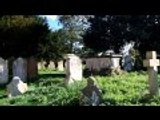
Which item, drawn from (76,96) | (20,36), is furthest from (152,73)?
(20,36)

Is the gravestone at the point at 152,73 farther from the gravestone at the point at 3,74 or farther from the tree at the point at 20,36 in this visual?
the tree at the point at 20,36

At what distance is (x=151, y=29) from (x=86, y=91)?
1031 inches

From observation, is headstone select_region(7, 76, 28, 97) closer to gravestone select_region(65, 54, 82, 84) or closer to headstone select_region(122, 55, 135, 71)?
gravestone select_region(65, 54, 82, 84)

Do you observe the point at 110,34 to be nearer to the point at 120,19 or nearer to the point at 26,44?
the point at 120,19

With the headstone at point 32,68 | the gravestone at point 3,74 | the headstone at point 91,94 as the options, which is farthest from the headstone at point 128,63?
the headstone at point 91,94

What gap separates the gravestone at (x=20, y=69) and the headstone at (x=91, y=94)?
38.4 ft

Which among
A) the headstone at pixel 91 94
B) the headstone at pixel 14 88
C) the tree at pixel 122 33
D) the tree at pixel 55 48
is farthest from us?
the tree at pixel 122 33

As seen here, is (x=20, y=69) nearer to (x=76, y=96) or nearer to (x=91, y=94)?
(x=76, y=96)

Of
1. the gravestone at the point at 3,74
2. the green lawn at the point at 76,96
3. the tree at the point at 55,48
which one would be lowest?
the green lawn at the point at 76,96

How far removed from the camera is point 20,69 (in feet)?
86.0

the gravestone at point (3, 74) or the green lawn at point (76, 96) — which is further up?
the gravestone at point (3, 74)

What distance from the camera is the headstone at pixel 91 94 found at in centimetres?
1450

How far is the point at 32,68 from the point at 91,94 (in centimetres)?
1465

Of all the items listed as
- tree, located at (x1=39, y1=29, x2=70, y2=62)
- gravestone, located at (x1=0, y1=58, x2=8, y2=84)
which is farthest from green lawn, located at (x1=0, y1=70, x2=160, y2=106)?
tree, located at (x1=39, y1=29, x2=70, y2=62)
